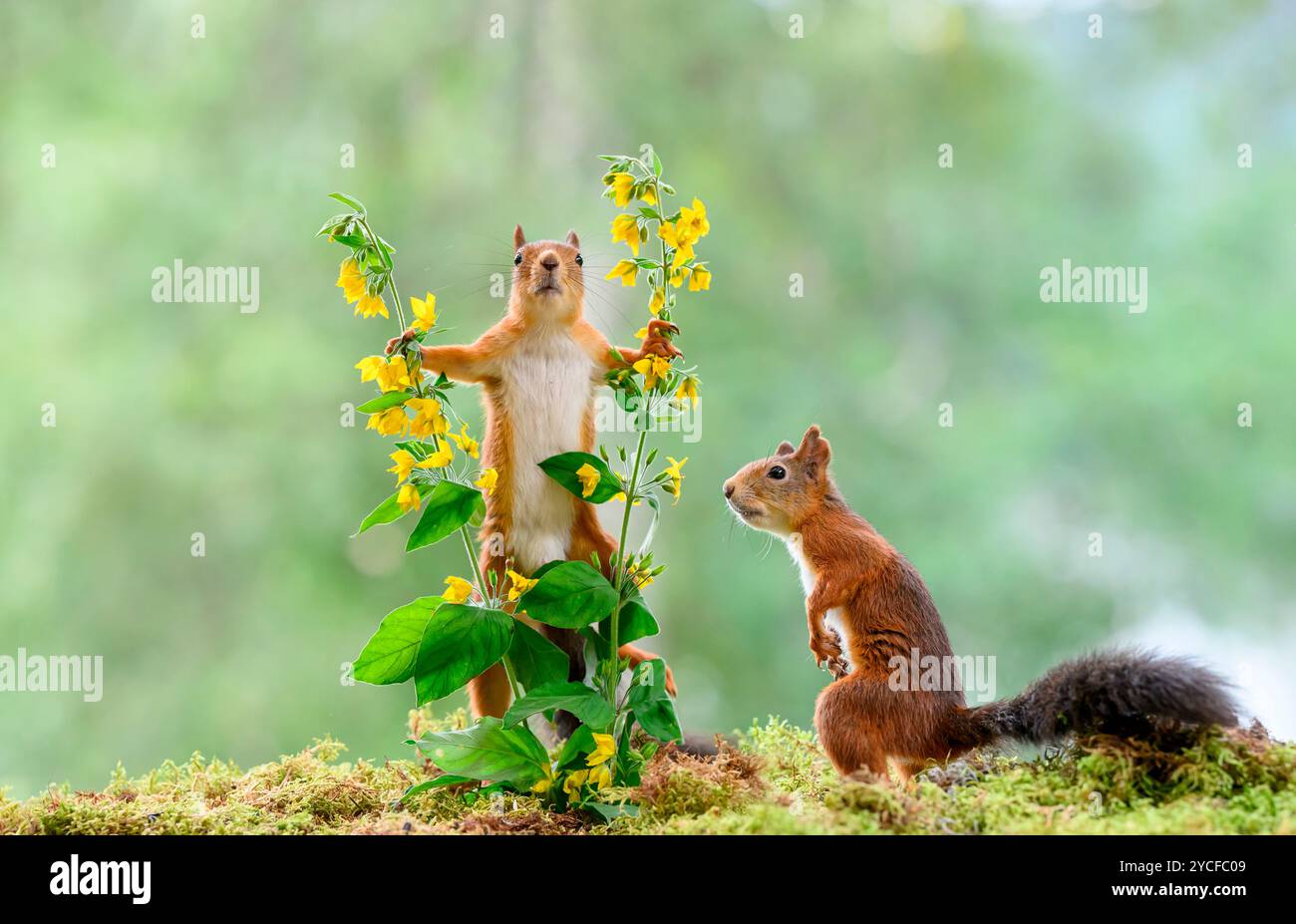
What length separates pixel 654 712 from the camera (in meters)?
1.44

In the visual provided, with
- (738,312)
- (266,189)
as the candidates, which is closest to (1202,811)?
(738,312)

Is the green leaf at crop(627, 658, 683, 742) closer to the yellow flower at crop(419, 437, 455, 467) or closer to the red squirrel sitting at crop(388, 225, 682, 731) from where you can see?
the red squirrel sitting at crop(388, 225, 682, 731)

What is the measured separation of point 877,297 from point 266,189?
6.16ft

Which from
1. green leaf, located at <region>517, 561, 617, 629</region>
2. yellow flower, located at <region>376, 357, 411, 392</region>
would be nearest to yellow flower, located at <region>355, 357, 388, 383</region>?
yellow flower, located at <region>376, 357, 411, 392</region>

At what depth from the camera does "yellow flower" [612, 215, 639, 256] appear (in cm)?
147

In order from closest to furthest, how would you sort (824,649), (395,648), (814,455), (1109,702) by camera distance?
(1109,702), (395,648), (824,649), (814,455)

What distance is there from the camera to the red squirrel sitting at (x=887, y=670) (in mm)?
1312

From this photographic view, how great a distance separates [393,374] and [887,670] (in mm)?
745

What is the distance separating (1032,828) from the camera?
1190 millimetres

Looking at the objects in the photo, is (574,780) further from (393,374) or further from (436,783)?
(393,374)

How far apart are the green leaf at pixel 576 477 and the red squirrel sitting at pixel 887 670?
0.24 m

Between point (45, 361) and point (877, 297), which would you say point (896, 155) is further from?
point (45, 361)

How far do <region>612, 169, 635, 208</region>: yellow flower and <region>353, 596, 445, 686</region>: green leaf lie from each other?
565mm

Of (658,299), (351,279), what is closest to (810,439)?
(658,299)
